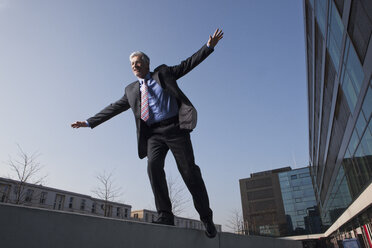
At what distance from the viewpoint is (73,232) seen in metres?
1.32

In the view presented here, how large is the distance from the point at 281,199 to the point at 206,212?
70301 mm

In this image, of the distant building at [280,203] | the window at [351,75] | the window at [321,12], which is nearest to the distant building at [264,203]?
the distant building at [280,203]

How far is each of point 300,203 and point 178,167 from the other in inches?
2515

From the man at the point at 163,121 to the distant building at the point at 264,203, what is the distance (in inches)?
2533

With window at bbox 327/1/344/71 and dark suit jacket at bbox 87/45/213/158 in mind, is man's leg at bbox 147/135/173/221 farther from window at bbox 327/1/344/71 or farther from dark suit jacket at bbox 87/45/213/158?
window at bbox 327/1/344/71

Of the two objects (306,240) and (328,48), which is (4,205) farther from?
(306,240)

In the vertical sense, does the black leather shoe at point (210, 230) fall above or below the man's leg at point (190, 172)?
below

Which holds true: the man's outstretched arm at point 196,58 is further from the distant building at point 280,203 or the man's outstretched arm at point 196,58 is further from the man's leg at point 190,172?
the distant building at point 280,203

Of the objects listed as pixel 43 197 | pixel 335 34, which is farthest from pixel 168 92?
pixel 43 197

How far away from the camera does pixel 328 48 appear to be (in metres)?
12.1

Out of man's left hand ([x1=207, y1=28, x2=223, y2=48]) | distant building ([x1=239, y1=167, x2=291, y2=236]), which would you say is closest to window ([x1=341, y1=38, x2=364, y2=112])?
man's left hand ([x1=207, y1=28, x2=223, y2=48])

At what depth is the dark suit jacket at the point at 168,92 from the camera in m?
2.64

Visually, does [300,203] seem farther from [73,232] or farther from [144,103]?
[73,232]

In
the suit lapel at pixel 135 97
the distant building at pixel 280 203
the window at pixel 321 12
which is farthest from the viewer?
the distant building at pixel 280 203
